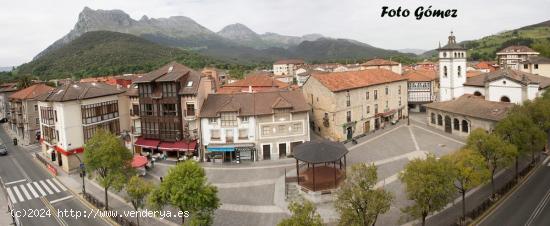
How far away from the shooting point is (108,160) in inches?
1583

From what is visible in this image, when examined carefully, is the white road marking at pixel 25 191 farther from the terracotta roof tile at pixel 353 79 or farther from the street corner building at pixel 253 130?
the terracotta roof tile at pixel 353 79

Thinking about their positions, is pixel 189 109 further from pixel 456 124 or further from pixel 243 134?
pixel 456 124

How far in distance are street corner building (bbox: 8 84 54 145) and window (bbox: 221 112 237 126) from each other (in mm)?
43949

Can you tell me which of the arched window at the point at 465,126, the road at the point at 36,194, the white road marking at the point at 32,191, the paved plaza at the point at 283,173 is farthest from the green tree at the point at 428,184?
the white road marking at the point at 32,191

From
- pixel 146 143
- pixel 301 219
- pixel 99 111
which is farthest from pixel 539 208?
pixel 99 111

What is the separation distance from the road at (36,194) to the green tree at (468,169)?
32.4 m

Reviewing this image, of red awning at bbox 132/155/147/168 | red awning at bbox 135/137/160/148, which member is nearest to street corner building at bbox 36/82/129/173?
red awning at bbox 135/137/160/148

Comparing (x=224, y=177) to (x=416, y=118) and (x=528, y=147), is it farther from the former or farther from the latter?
(x=416, y=118)

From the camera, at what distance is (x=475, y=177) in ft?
107

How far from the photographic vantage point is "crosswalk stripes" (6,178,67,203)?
46.8 m

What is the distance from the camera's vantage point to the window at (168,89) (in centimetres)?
5730

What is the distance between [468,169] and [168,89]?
41.6 meters

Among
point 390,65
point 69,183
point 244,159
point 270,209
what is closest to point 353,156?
point 244,159

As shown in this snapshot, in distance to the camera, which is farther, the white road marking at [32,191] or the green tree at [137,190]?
the white road marking at [32,191]
